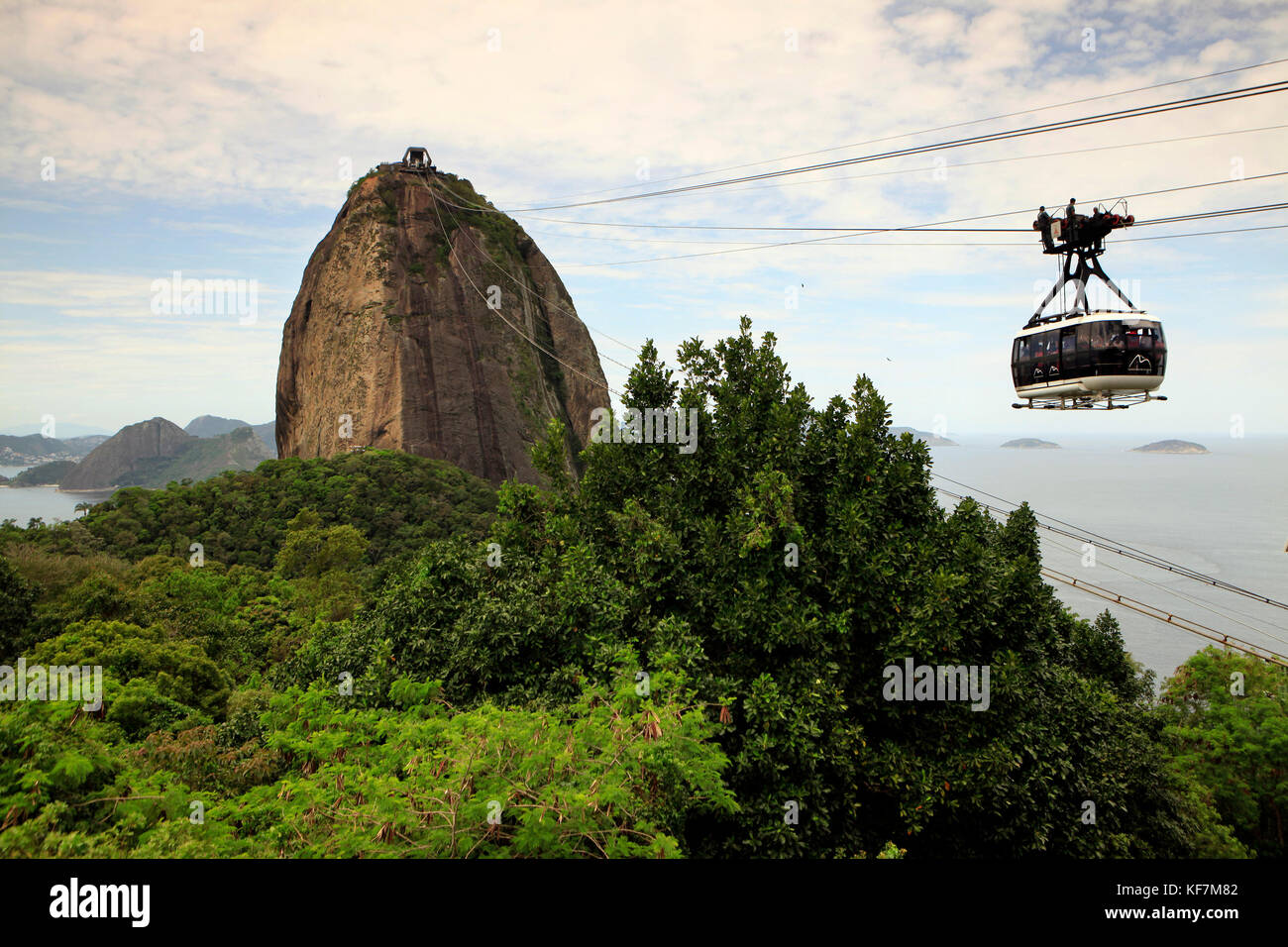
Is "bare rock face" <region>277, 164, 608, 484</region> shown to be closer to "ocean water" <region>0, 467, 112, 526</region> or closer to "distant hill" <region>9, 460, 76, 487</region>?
"ocean water" <region>0, 467, 112, 526</region>

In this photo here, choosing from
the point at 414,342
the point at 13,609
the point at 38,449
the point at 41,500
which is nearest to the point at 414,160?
the point at 414,342

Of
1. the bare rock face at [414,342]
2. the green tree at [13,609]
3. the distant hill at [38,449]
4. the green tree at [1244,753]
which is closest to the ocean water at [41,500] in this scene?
the distant hill at [38,449]

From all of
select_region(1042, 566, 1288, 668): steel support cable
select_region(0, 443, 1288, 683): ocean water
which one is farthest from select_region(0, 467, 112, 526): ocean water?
select_region(1042, 566, 1288, 668): steel support cable

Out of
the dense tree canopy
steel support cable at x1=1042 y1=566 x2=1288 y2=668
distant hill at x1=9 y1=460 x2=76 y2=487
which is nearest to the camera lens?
Answer: the dense tree canopy

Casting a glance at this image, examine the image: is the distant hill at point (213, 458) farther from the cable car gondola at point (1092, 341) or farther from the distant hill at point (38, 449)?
the cable car gondola at point (1092, 341)
